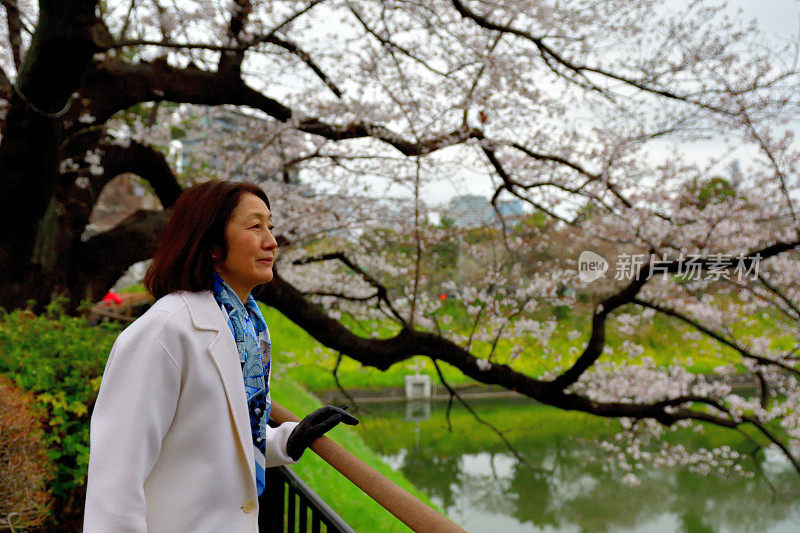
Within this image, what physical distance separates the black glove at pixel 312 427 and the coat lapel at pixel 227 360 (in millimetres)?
310

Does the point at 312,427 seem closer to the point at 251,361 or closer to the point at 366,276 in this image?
the point at 251,361

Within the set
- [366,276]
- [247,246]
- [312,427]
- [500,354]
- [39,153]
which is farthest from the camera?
[500,354]

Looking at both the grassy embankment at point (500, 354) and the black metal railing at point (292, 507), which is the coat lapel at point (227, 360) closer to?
the black metal railing at point (292, 507)

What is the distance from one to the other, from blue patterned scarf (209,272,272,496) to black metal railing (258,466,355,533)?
0.77ft

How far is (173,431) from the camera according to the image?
102 centimetres

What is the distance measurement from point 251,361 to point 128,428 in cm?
33

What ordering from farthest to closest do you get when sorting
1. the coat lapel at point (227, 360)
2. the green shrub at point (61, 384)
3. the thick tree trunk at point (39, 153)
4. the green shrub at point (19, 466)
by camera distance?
1. the thick tree trunk at point (39, 153)
2. the green shrub at point (61, 384)
3. the green shrub at point (19, 466)
4. the coat lapel at point (227, 360)

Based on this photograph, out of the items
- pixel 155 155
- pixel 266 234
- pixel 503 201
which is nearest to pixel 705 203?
pixel 503 201

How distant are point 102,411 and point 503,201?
5953 mm

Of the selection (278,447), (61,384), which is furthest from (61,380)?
(278,447)

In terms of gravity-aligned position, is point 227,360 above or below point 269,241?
below

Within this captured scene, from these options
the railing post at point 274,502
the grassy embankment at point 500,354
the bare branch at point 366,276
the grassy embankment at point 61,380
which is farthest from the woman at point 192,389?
the grassy embankment at point 500,354

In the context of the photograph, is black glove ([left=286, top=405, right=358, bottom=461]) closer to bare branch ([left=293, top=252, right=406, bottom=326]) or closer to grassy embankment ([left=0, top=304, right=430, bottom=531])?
grassy embankment ([left=0, top=304, right=430, bottom=531])

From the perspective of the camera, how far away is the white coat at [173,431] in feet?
A: 3.06
